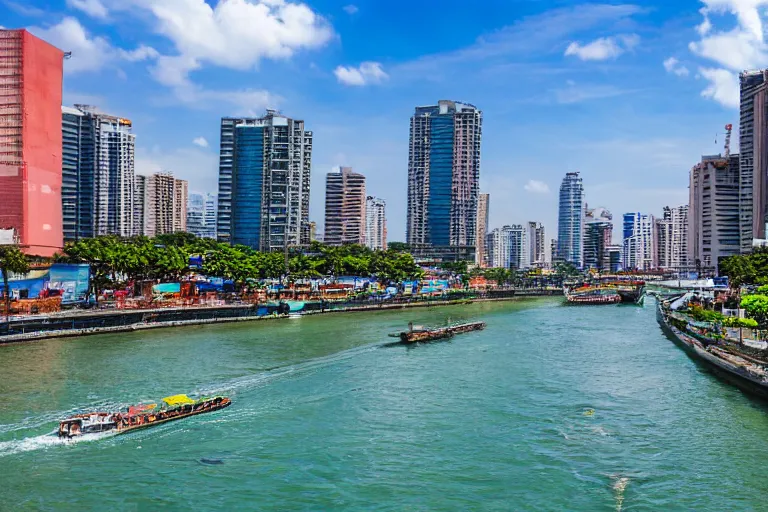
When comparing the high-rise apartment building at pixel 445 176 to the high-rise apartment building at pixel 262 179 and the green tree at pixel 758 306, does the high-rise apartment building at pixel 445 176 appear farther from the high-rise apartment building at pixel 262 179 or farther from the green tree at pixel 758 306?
the green tree at pixel 758 306

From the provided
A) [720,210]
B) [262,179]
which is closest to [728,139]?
[720,210]

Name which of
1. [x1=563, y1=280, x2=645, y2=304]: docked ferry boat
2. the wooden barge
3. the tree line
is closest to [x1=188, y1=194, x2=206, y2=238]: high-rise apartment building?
the tree line

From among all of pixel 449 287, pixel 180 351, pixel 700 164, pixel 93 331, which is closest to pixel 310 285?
pixel 449 287

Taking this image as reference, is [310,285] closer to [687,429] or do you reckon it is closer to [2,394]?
[2,394]

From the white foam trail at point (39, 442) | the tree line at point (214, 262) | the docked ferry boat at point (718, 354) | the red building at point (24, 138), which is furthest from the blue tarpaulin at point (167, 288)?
the docked ferry boat at point (718, 354)

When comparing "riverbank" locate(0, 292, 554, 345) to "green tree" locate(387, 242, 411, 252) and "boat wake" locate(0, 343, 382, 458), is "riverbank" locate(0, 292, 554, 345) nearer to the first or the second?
"boat wake" locate(0, 343, 382, 458)

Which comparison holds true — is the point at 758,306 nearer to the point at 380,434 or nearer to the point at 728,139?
the point at 380,434

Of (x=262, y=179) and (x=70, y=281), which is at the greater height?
(x=262, y=179)
